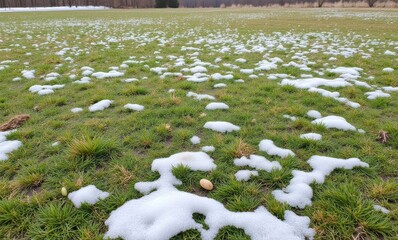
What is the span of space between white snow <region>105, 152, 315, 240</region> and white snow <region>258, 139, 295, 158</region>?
928 mm

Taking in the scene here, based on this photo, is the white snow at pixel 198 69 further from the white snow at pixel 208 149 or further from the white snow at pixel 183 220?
the white snow at pixel 183 220

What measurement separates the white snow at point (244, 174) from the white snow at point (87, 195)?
136 cm

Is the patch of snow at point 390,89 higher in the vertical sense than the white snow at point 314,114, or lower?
higher

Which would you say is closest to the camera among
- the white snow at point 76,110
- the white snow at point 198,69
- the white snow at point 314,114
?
the white snow at point 314,114

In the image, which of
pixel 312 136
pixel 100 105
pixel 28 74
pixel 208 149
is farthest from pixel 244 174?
pixel 28 74

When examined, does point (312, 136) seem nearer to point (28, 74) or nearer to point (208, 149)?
point (208, 149)

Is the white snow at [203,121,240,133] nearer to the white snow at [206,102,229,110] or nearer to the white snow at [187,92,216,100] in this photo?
the white snow at [206,102,229,110]

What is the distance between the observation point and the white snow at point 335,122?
3490 millimetres

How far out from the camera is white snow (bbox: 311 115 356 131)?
3.49 m

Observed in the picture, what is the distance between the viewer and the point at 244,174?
2.63m

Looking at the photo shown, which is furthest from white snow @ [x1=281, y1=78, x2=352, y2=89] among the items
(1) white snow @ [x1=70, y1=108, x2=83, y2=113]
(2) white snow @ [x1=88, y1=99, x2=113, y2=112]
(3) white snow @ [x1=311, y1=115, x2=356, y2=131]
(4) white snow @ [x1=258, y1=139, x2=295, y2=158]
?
(1) white snow @ [x1=70, y1=108, x2=83, y2=113]

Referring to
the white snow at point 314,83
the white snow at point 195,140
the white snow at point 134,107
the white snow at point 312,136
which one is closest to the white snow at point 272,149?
the white snow at point 312,136

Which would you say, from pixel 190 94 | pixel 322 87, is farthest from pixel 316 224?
pixel 322 87

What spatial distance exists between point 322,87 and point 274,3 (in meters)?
65.7
